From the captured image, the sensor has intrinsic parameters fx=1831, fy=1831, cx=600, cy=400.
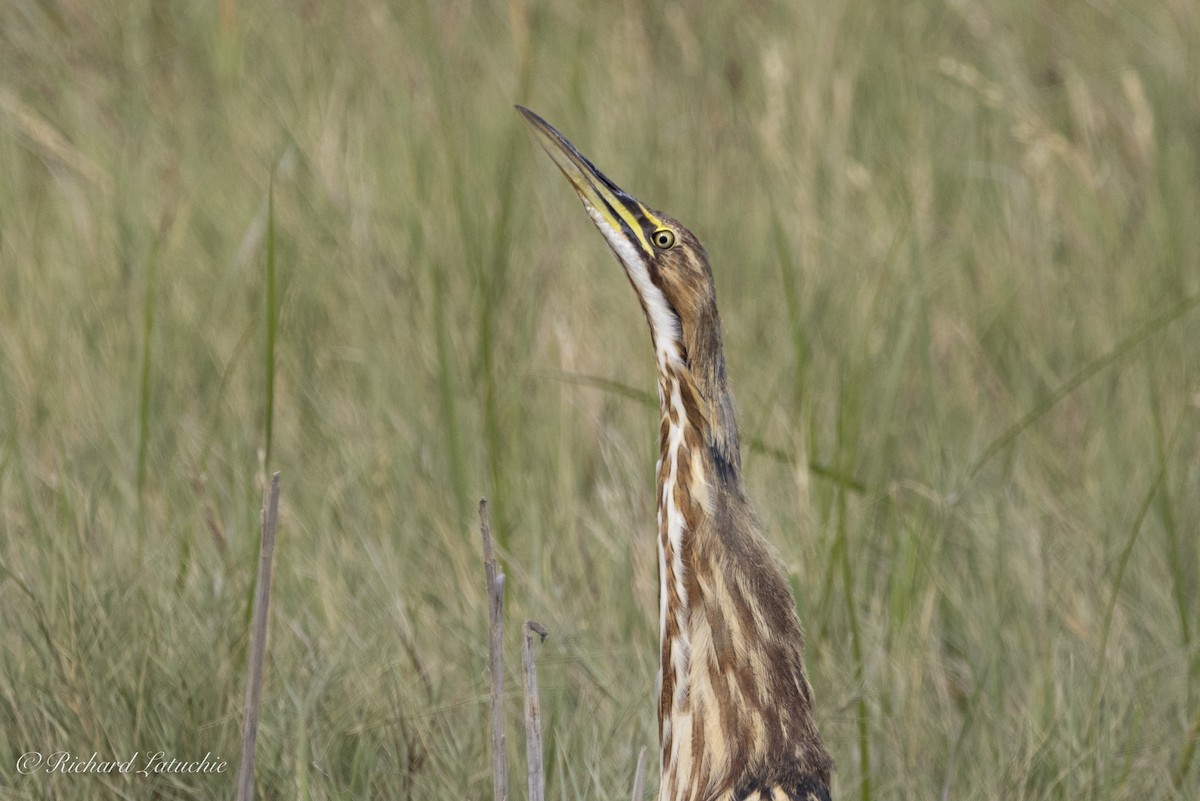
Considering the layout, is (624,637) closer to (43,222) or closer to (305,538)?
(305,538)

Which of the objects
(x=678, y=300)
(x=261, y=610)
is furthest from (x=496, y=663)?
(x=678, y=300)

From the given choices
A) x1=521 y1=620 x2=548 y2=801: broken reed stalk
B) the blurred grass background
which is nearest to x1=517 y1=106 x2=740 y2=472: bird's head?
x1=521 y1=620 x2=548 y2=801: broken reed stalk

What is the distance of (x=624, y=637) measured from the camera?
298 cm

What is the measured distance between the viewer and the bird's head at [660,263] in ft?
7.36

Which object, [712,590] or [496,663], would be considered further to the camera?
[712,590]

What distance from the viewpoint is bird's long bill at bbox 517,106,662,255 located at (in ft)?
7.57

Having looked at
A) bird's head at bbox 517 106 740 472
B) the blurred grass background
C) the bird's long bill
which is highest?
the bird's long bill

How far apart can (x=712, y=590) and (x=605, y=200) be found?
52cm

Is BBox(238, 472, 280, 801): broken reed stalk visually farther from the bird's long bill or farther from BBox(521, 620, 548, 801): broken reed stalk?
the bird's long bill

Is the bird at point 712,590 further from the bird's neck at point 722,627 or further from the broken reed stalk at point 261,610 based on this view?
the broken reed stalk at point 261,610

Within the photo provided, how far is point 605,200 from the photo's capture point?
2.35 metres

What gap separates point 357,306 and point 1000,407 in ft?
4.63

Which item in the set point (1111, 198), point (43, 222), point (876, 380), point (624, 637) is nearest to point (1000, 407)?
point (876, 380)

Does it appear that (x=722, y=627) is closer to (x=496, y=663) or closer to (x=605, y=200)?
(x=496, y=663)
